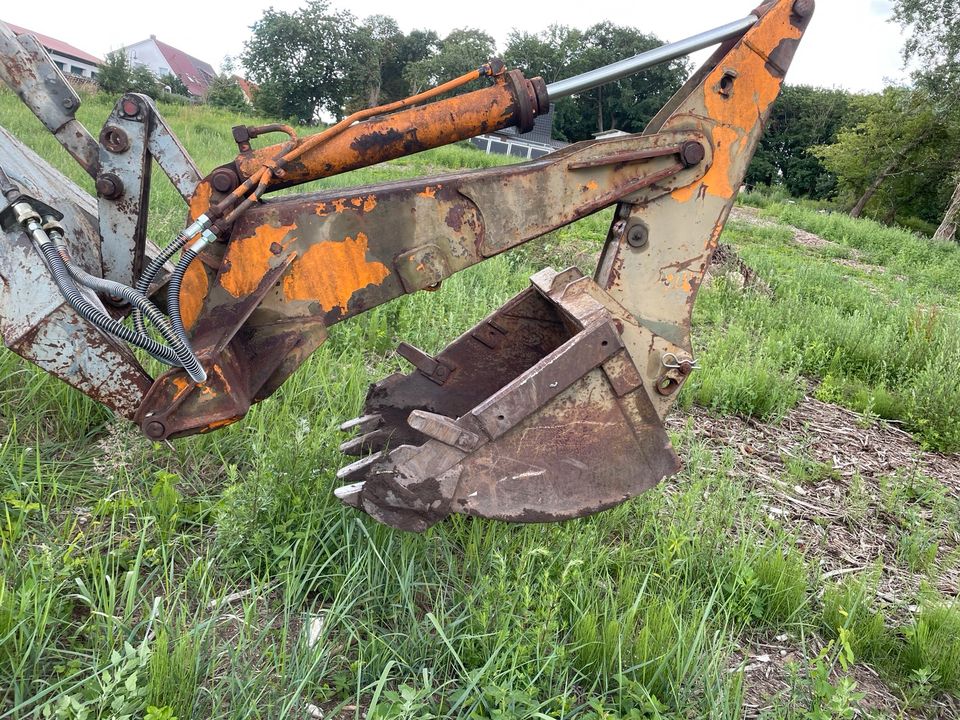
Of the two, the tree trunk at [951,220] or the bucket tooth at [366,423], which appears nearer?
the bucket tooth at [366,423]

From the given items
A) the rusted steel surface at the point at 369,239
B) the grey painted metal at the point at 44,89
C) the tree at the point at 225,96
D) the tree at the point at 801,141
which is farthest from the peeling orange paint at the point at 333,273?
the tree at the point at 801,141

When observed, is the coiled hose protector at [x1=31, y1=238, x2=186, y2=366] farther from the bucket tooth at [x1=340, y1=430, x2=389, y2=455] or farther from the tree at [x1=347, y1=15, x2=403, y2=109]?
the tree at [x1=347, y1=15, x2=403, y2=109]

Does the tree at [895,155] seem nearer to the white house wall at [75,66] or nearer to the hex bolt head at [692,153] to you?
the hex bolt head at [692,153]

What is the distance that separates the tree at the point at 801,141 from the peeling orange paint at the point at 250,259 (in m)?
49.3

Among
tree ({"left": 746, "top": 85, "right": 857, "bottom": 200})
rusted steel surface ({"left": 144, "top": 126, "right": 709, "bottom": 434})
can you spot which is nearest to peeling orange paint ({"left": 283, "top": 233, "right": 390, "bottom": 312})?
rusted steel surface ({"left": 144, "top": 126, "right": 709, "bottom": 434})

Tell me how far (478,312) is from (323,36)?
5863 centimetres

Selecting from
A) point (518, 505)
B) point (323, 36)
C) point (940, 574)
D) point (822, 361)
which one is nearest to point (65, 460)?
point (518, 505)

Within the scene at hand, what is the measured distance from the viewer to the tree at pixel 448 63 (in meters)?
58.1

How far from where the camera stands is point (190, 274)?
2141 millimetres

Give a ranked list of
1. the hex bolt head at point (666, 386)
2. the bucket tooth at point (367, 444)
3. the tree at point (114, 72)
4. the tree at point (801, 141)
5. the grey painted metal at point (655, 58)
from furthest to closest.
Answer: the tree at point (801, 141)
the tree at point (114, 72)
the bucket tooth at point (367, 444)
the hex bolt head at point (666, 386)
the grey painted metal at point (655, 58)

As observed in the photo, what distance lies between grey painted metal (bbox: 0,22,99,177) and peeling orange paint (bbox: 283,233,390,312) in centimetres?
81

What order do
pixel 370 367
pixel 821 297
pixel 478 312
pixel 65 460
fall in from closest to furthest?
pixel 65 460, pixel 370 367, pixel 478 312, pixel 821 297

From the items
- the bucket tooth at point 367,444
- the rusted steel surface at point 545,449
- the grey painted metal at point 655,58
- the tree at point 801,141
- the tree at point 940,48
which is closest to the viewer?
the rusted steel surface at point 545,449

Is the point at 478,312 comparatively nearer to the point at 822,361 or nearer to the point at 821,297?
the point at 822,361
